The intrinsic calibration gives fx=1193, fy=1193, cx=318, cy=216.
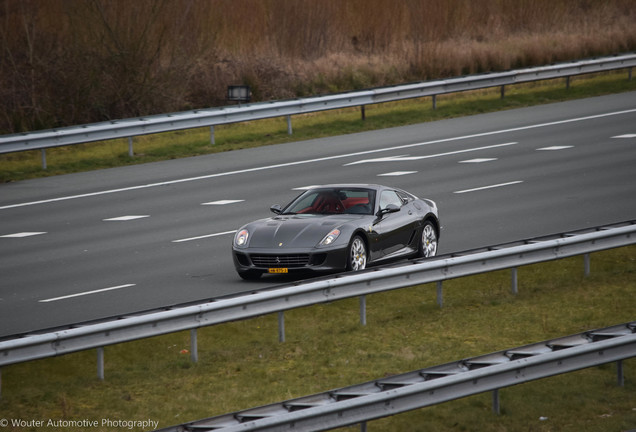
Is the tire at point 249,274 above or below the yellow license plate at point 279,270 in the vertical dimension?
below

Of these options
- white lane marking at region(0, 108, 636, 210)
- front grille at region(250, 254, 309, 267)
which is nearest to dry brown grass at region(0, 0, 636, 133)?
white lane marking at region(0, 108, 636, 210)

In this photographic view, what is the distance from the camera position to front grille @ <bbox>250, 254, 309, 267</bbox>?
51.0ft

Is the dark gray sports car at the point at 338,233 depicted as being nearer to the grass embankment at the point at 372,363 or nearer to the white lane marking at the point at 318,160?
the grass embankment at the point at 372,363

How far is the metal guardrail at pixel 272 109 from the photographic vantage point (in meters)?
25.8

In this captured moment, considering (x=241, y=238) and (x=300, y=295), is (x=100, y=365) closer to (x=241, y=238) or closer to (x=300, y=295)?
(x=300, y=295)

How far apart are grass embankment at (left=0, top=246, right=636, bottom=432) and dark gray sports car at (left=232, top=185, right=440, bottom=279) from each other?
35.9 inches

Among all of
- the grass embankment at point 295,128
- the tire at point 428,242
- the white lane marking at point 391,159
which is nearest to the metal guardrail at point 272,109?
the grass embankment at point 295,128

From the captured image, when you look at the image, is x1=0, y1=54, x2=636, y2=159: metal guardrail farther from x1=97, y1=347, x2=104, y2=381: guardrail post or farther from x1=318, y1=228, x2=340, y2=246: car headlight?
x1=97, y1=347, x2=104, y2=381: guardrail post

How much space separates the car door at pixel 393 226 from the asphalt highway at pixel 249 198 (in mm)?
1102

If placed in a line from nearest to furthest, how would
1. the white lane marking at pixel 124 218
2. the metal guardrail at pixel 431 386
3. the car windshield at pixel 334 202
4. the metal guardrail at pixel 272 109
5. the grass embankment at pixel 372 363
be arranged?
the metal guardrail at pixel 431 386 < the grass embankment at pixel 372 363 < the car windshield at pixel 334 202 < the white lane marking at pixel 124 218 < the metal guardrail at pixel 272 109

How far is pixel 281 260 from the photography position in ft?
51.3

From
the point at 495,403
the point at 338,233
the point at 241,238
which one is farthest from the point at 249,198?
the point at 495,403

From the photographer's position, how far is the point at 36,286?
52.4 feet

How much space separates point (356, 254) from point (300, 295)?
3.12m
